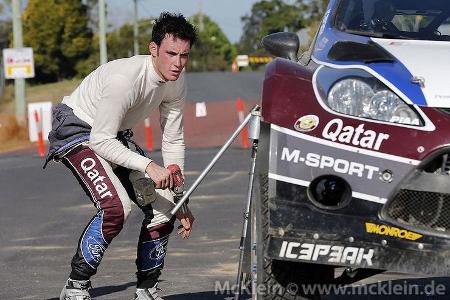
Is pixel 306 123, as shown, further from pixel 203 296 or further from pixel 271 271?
pixel 203 296

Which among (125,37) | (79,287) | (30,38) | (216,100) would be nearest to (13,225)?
(79,287)

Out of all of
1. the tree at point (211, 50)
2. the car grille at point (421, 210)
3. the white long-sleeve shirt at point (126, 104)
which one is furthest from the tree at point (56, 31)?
the car grille at point (421, 210)

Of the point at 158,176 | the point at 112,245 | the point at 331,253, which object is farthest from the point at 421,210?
the point at 112,245

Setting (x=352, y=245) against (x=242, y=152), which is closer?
(x=352, y=245)

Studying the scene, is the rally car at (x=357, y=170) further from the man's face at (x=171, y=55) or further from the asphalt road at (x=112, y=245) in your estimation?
the asphalt road at (x=112, y=245)

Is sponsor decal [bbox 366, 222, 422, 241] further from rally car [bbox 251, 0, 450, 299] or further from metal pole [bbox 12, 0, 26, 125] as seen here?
metal pole [bbox 12, 0, 26, 125]

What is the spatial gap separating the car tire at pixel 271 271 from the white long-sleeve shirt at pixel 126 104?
989mm

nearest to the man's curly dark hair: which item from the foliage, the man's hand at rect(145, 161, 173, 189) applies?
the man's hand at rect(145, 161, 173, 189)

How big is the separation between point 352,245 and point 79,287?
77.3 inches

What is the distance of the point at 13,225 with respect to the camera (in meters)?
11.8

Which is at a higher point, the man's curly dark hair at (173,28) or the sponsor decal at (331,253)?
the man's curly dark hair at (173,28)

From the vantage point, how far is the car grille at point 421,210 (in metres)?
→ 4.84

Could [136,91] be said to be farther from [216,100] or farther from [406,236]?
[216,100]

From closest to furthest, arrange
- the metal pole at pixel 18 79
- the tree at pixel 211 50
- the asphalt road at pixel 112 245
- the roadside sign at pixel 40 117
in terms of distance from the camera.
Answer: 1. the asphalt road at pixel 112 245
2. the roadside sign at pixel 40 117
3. the metal pole at pixel 18 79
4. the tree at pixel 211 50
